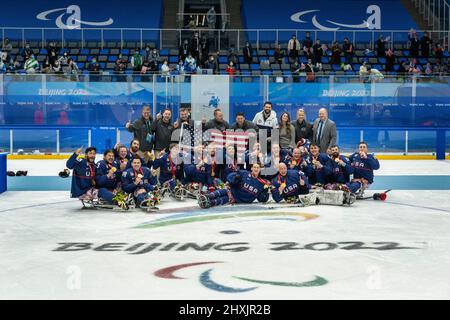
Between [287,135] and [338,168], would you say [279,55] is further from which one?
[338,168]

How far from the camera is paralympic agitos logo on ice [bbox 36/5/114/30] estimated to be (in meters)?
34.1

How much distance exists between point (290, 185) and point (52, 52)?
54.6 ft

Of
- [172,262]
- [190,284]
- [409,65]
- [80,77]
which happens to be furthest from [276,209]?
[409,65]

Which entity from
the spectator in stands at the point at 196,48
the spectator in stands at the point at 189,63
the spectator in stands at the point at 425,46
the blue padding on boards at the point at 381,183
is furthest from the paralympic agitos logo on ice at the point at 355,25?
the blue padding on boards at the point at 381,183

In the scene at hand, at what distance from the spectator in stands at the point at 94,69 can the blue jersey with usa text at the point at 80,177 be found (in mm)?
8473

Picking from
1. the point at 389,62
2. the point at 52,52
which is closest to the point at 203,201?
the point at 52,52

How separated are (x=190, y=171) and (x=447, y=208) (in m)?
4.71

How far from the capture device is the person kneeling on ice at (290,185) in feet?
43.4

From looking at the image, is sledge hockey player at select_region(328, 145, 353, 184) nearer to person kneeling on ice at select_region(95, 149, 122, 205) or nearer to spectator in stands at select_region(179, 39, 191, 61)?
person kneeling on ice at select_region(95, 149, 122, 205)

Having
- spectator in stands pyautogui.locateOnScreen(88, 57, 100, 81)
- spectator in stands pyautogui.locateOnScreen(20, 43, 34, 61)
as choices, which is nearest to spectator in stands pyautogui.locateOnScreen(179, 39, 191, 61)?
spectator in stands pyautogui.locateOnScreen(88, 57, 100, 81)

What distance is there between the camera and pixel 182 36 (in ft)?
104

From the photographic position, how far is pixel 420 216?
1177 centimetres

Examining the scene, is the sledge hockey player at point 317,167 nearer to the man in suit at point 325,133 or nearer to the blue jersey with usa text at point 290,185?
the blue jersey with usa text at point 290,185

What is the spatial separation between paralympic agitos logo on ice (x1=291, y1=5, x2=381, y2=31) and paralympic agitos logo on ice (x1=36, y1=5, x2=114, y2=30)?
888 cm
